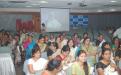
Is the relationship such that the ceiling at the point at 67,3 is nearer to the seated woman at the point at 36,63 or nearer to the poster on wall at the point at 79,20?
the poster on wall at the point at 79,20

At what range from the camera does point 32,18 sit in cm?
1814

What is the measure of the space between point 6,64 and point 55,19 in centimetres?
1032

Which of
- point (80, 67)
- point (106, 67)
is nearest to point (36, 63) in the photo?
point (80, 67)

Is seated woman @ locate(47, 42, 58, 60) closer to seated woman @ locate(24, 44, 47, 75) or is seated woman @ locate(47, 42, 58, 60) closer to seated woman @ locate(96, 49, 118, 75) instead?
seated woman @ locate(24, 44, 47, 75)

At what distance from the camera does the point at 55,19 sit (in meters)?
17.8

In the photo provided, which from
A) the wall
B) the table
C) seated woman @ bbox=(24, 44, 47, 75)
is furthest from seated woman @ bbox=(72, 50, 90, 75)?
the wall

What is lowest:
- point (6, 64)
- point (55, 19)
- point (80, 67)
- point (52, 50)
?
point (55, 19)

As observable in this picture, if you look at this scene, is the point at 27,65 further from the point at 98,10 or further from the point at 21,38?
the point at 98,10

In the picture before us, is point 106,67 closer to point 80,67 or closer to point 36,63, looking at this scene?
point 80,67

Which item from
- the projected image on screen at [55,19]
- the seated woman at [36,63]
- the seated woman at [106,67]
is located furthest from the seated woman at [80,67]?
the projected image on screen at [55,19]

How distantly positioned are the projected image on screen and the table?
9632mm

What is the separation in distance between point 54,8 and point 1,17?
3265mm

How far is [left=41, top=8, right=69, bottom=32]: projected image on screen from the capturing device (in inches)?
685

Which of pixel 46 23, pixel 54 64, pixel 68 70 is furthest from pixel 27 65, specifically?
pixel 46 23
